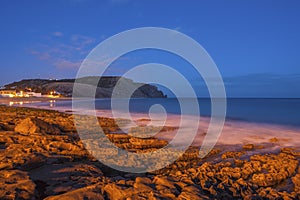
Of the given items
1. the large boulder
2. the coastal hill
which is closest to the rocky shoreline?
the large boulder

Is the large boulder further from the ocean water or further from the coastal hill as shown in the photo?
the coastal hill

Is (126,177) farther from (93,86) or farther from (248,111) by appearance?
(93,86)

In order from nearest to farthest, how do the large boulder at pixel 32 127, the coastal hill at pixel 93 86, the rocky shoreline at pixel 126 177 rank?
1. the rocky shoreline at pixel 126 177
2. the large boulder at pixel 32 127
3. the coastal hill at pixel 93 86

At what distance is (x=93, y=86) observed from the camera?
454 ft

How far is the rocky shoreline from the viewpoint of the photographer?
4.04 m

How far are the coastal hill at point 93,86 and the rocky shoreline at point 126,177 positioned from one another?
113 metres

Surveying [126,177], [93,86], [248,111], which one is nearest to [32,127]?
[126,177]

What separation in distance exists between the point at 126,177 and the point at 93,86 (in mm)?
137237

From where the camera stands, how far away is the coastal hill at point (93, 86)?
124438mm

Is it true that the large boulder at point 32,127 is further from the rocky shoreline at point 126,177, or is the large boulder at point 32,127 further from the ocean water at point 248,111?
the ocean water at point 248,111

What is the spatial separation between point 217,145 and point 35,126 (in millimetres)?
7328

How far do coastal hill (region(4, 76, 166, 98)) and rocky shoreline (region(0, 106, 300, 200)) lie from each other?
11305cm

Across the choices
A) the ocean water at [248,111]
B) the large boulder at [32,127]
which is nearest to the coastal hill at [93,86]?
the ocean water at [248,111]

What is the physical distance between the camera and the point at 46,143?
24.7ft
